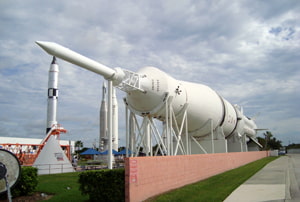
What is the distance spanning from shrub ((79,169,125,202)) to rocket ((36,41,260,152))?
420 centimetres

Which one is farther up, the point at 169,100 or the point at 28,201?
the point at 169,100

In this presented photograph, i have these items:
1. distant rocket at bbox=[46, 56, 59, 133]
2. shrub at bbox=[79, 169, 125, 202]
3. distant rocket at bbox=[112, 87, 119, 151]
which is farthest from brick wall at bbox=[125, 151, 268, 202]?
distant rocket at bbox=[112, 87, 119, 151]

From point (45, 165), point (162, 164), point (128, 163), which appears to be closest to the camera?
point (128, 163)

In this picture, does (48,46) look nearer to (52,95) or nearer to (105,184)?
(105,184)

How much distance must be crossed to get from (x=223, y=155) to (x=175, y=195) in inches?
387

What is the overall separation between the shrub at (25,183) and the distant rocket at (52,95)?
85.7 ft

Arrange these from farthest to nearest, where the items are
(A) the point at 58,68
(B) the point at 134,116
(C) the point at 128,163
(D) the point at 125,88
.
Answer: (A) the point at 58,68 < (B) the point at 134,116 < (D) the point at 125,88 < (C) the point at 128,163

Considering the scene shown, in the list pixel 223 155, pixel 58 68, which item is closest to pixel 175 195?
pixel 223 155

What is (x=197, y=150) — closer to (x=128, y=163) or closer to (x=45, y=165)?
(x=45, y=165)

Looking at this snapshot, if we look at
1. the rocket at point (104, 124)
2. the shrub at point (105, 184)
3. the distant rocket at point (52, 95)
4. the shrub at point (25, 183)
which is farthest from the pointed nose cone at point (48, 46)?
the rocket at point (104, 124)

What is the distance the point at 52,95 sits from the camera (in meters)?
35.3

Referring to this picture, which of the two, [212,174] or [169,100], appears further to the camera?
[212,174]

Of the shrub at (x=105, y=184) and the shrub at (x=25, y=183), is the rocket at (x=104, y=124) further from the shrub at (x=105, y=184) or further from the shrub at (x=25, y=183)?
the shrub at (x=105, y=184)

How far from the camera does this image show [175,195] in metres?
9.20
